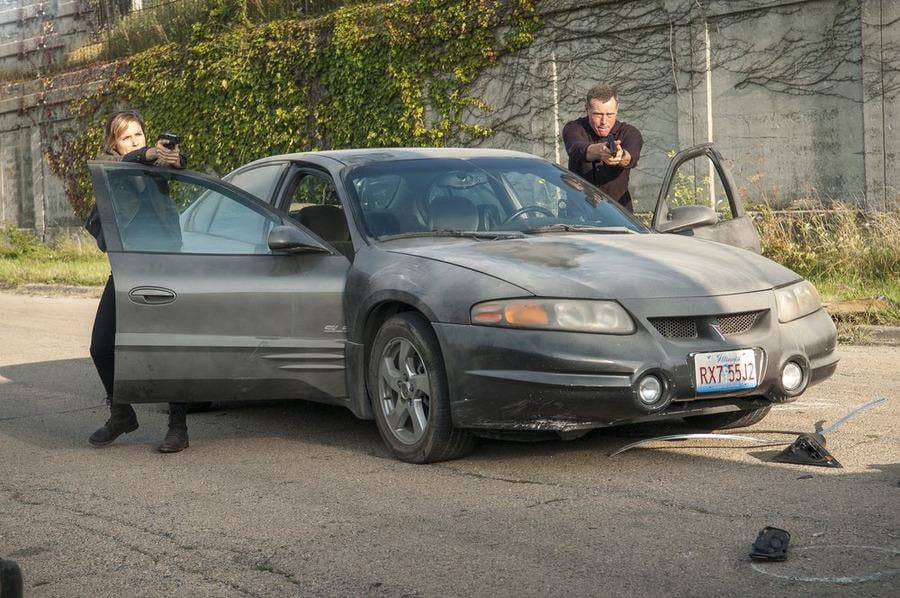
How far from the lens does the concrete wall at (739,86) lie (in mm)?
13875

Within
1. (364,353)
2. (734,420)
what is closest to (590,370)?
(364,353)

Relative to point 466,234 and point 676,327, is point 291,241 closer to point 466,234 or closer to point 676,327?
point 466,234

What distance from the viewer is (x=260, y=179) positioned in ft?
26.0

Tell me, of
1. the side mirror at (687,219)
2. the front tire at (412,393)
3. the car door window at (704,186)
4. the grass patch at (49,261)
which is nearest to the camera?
the front tire at (412,393)

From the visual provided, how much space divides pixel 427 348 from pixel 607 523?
138cm

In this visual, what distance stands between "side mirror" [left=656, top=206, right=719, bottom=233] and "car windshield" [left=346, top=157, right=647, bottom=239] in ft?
0.52

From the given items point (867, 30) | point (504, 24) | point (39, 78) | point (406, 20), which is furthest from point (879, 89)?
point (39, 78)

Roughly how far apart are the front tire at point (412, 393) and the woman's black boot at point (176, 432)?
1151 millimetres

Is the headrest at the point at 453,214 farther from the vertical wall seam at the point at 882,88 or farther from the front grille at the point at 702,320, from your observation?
the vertical wall seam at the point at 882,88

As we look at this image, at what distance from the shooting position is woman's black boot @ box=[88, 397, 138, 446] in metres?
7.16

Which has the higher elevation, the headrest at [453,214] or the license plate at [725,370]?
the headrest at [453,214]

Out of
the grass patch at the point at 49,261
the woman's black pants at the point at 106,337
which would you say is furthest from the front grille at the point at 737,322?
the grass patch at the point at 49,261

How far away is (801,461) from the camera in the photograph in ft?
19.3

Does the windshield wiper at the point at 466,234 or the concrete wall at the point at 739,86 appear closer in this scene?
the windshield wiper at the point at 466,234
